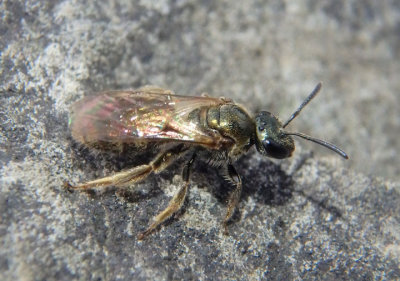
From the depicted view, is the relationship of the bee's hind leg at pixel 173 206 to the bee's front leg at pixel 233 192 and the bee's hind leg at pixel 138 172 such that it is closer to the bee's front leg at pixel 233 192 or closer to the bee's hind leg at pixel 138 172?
the bee's hind leg at pixel 138 172

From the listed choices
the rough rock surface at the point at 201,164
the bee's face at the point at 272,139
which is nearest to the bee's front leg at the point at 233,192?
the rough rock surface at the point at 201,164

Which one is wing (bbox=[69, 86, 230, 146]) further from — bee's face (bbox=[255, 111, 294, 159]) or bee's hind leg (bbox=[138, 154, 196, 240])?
bee's face (bbox=[255, 111, 294, 159])

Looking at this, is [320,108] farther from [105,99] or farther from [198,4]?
[105,99]

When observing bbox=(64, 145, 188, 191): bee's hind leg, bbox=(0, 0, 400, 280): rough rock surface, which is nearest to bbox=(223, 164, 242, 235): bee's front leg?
bbox=(0, 0, 400, 280): rough rock surface

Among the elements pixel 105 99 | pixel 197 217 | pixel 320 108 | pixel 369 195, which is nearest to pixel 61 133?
pixel 105 99

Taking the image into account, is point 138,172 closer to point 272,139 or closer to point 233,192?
point 233,192
